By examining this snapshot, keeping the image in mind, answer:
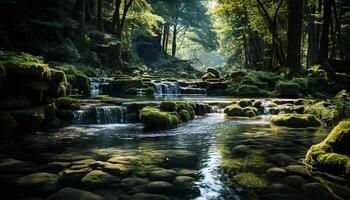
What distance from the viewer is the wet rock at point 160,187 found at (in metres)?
5.25

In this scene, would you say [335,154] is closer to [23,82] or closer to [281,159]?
Answer: [281,159]

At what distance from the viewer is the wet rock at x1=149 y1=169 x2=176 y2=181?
19.2ft

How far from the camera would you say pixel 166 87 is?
2341cm

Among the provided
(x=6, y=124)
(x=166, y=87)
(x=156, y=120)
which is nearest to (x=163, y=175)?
(x=6, y=124)

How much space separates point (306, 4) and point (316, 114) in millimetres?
22409

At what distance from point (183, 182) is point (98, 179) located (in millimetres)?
1303

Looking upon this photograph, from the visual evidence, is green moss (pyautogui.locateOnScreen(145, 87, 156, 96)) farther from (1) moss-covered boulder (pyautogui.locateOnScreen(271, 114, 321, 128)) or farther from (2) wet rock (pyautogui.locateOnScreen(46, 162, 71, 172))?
(2) wet rock (pyautogui.locateOnScreen(46, 162, 71, 172))

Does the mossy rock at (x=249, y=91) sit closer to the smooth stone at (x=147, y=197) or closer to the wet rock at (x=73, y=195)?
the smooth stone at (x=147, y=197)

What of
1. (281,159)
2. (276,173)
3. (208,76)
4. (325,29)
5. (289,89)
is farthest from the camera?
(208,76)


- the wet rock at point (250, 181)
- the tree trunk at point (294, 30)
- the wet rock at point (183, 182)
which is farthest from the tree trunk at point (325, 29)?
the wet rock at point (183, 182)

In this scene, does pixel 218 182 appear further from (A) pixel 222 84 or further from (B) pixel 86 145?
(A) pixel 222 84

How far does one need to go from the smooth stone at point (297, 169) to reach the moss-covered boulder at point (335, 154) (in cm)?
23

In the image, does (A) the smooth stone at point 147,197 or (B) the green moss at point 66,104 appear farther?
(B) the green moss at point 66,104

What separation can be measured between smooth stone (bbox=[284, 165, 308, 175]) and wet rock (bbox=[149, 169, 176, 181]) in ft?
6.47
